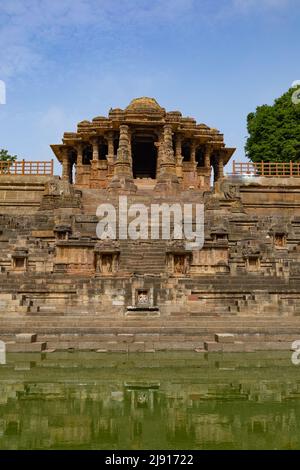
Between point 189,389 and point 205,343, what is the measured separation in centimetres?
435

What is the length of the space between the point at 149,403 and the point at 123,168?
25770 millimetres

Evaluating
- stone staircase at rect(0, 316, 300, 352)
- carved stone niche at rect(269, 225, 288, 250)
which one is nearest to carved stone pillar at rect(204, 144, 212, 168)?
carved stone niche at rect(269, 225, 288, 250)

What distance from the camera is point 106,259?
18844mm

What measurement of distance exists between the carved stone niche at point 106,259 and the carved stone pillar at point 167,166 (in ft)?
42.1

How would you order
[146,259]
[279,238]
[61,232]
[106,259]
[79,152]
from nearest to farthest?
[106,259] → [146,259] → [61,232] → [279,238] → [79,152]

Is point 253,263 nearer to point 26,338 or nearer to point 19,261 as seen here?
point 19,261

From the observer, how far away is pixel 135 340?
44.2ft

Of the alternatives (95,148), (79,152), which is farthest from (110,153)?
(79,152)

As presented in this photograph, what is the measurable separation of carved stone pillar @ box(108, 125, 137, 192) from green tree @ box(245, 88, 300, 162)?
52.6 ft

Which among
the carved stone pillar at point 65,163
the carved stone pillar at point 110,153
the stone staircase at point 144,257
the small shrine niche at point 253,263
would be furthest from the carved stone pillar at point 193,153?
the small shrine niche at point 253,263

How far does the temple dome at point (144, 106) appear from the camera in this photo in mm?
35294

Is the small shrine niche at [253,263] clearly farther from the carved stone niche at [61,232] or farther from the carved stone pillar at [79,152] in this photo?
the carved stone pillar at [79,152]
